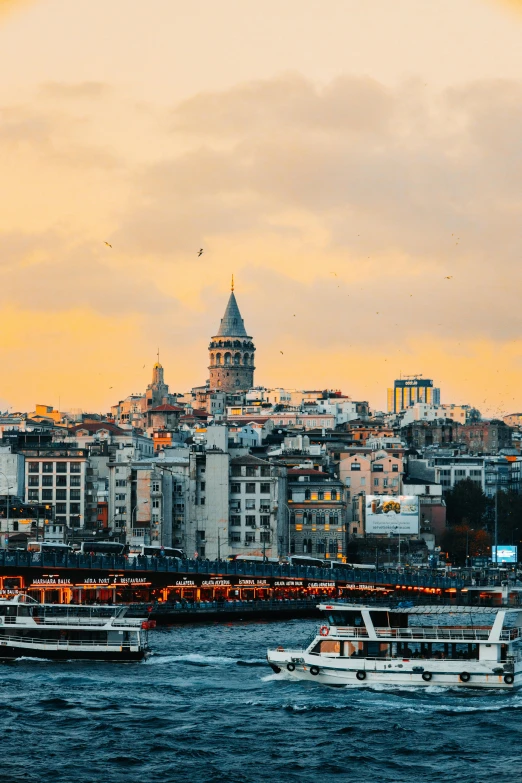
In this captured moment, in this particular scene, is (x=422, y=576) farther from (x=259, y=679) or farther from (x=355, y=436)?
(x=355, y=436)

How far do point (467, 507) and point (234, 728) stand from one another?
109 meters

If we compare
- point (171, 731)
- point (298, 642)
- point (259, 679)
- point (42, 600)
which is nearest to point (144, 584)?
point (42, 600)

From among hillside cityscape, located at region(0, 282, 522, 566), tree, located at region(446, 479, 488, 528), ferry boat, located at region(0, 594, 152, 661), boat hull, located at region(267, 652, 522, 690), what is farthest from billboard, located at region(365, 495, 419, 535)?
boat hull, located at region(267, 652, 522, 690)

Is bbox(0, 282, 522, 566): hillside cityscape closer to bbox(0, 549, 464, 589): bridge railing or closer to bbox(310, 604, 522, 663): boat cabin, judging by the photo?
bbox(0, 549, 464, 589): bridge railing

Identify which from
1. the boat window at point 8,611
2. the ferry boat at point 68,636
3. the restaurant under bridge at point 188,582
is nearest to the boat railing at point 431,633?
the ferry boat at point 68,636

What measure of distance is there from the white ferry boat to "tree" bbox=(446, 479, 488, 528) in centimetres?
9725

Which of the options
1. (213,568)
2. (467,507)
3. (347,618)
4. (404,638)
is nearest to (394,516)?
(467,507)

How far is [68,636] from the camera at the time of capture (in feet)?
244

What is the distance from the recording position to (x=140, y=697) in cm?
6419

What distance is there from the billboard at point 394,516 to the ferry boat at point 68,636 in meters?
74.9

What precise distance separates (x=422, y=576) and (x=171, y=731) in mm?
60985

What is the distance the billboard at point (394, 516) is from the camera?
488ft

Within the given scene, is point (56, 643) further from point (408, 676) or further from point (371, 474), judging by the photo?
point (371, 474)

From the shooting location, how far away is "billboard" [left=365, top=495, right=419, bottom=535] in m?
149
